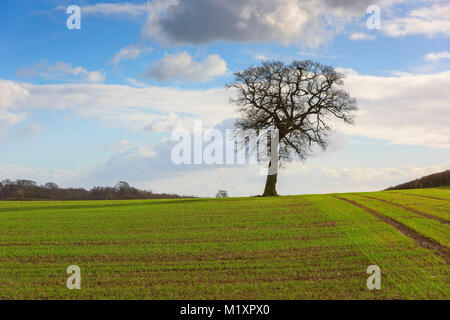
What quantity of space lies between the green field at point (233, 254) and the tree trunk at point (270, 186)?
1485 cm

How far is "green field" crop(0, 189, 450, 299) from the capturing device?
13.6 meters

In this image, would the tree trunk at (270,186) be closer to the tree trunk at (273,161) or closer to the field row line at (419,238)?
the tree trunk at (273,161)

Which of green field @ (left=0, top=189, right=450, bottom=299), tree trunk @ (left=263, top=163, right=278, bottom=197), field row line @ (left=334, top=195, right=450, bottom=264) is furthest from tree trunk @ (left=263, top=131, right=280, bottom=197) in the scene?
field row line @ (left=334, top=195, right=450, bottom=264)

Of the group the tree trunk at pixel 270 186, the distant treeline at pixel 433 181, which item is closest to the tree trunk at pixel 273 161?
the tree trunk at pixel 270 186

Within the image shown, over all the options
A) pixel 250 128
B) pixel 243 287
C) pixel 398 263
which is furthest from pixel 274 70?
pixel 243 287

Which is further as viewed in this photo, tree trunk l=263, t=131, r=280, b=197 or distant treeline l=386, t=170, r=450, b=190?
distant treeline l=386, t=170, r=450, b=190

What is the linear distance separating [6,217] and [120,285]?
22.9 meters

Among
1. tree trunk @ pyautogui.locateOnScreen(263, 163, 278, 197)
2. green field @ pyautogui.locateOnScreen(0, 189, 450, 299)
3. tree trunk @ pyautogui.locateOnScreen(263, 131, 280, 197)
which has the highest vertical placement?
tree trunk @ pyautogui.locateOnScreen(263, 131, 280, 197)

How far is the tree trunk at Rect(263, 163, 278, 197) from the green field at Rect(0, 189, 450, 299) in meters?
14.8

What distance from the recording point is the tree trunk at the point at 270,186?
46.0 metres

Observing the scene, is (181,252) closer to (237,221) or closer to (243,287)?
(243,287)

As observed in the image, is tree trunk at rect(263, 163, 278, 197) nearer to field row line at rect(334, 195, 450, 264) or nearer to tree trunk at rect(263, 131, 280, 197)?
tree trunk at rect(263, 131, 280, 197)

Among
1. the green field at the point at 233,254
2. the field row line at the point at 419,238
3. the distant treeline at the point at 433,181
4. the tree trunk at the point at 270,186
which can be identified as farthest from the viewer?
the distant treeline at the point at 433,181

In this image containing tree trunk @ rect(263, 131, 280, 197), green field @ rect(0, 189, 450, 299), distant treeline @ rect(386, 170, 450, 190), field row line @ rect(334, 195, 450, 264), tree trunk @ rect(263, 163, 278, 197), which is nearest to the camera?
green field @ rect(0, 189, 450, 299)
